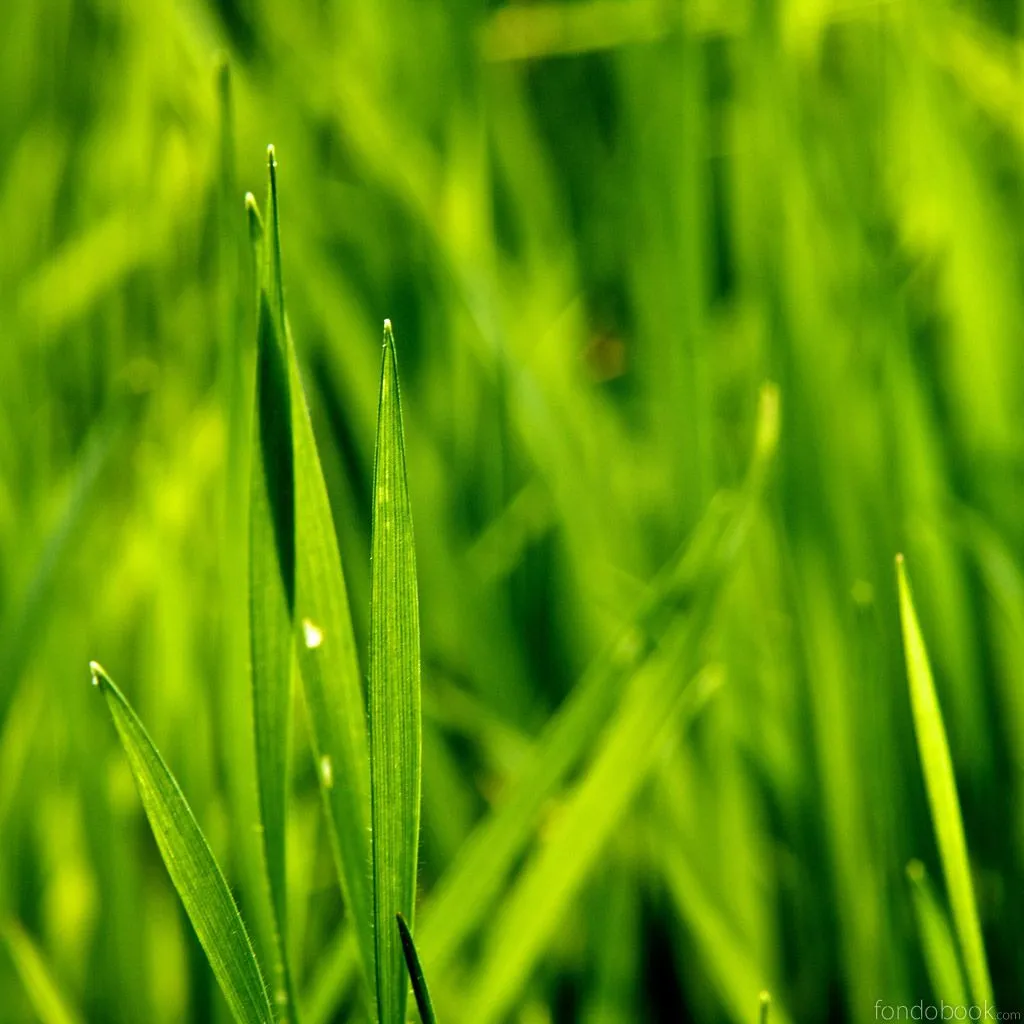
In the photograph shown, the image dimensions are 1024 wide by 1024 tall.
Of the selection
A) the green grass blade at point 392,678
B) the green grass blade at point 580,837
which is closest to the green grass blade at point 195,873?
the green grass blade at point 392,678

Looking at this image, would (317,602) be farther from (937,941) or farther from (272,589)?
(937,941)

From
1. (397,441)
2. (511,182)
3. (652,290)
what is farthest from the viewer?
(511,182)

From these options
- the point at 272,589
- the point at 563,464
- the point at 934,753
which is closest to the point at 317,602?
the point at 272,589

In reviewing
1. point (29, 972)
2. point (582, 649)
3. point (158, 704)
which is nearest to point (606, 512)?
point (582, 649)

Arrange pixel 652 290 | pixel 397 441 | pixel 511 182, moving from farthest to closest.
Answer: pixel 511 182 → pixel 652 290 → pixel 397 441

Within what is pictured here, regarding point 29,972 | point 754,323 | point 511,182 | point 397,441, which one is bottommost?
point 29,972

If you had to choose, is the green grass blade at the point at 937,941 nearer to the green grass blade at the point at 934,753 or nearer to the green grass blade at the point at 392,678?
the green grass blade at the point at 934,753

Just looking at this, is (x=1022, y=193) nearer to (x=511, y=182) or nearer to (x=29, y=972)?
(x=511, y=182)

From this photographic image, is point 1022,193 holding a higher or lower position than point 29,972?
higher
